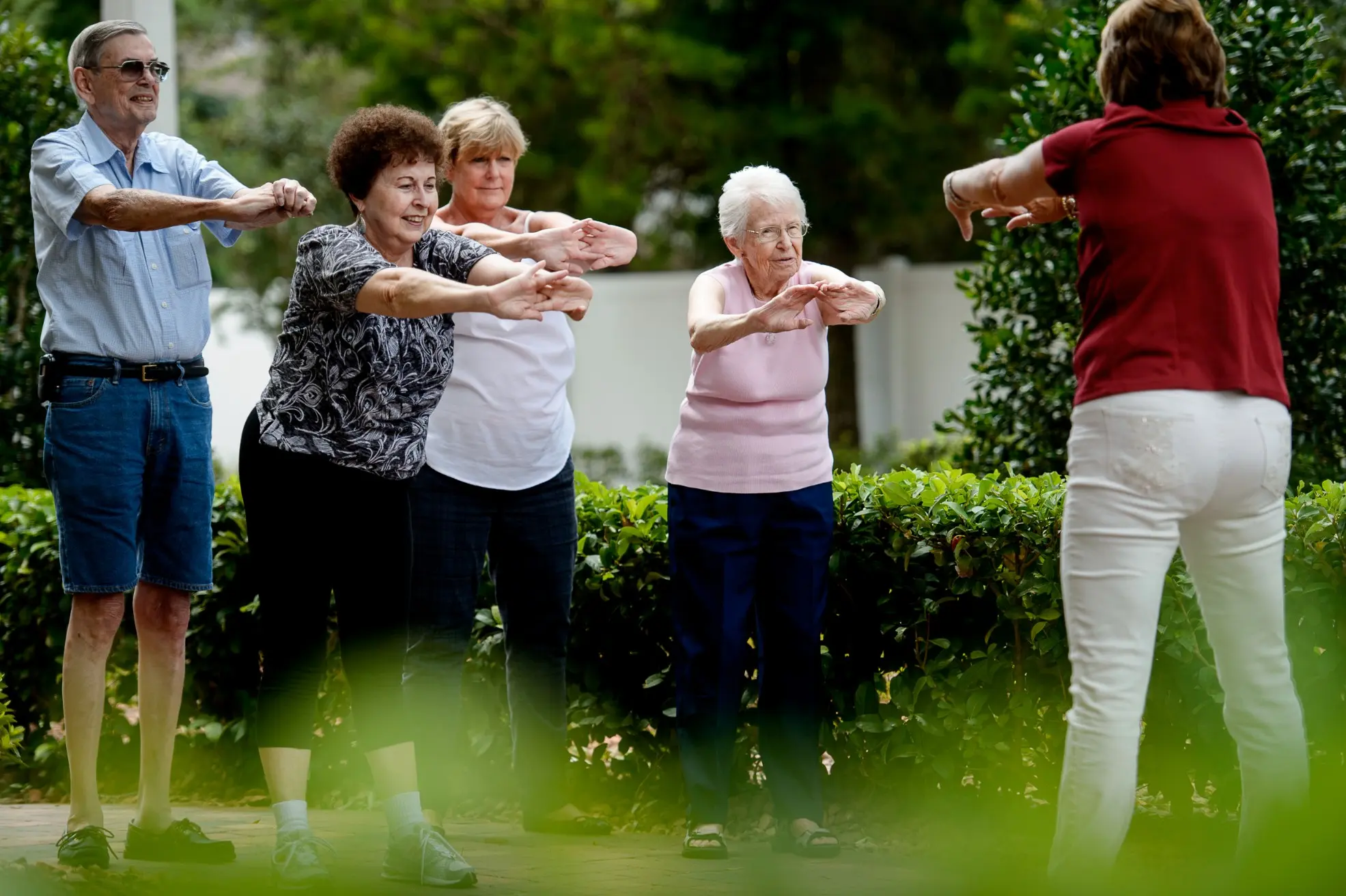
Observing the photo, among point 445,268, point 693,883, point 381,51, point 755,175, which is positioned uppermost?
point 381,51

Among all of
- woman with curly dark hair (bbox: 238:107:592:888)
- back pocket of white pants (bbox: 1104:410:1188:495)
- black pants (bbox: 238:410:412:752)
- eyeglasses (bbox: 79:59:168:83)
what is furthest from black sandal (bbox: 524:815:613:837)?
eyeglasses (bbox: 79:59:168:83)

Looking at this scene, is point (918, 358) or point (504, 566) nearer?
point (504, 566)

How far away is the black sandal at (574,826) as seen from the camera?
4785mm

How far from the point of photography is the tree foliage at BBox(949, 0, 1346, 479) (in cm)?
588

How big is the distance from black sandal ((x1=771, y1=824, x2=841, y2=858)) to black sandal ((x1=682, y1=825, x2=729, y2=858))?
6.3 inches

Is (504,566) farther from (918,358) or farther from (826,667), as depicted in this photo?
(918,358)

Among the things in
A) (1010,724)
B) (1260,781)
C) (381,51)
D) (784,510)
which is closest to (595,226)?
(784,510)

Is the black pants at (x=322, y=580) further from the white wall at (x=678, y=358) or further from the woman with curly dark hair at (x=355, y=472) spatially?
the white wall at (x=678, y=358)

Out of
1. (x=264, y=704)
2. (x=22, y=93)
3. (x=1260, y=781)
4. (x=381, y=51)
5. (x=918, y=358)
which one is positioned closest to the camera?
(x=1260, y=781)

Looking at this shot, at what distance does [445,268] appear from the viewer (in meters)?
4.15

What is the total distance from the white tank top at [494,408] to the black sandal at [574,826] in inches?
42.3

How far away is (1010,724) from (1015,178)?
1724 mm

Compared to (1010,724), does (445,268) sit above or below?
above

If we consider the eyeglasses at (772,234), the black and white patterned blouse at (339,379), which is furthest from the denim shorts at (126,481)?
the eyeglasses at (772,234)
